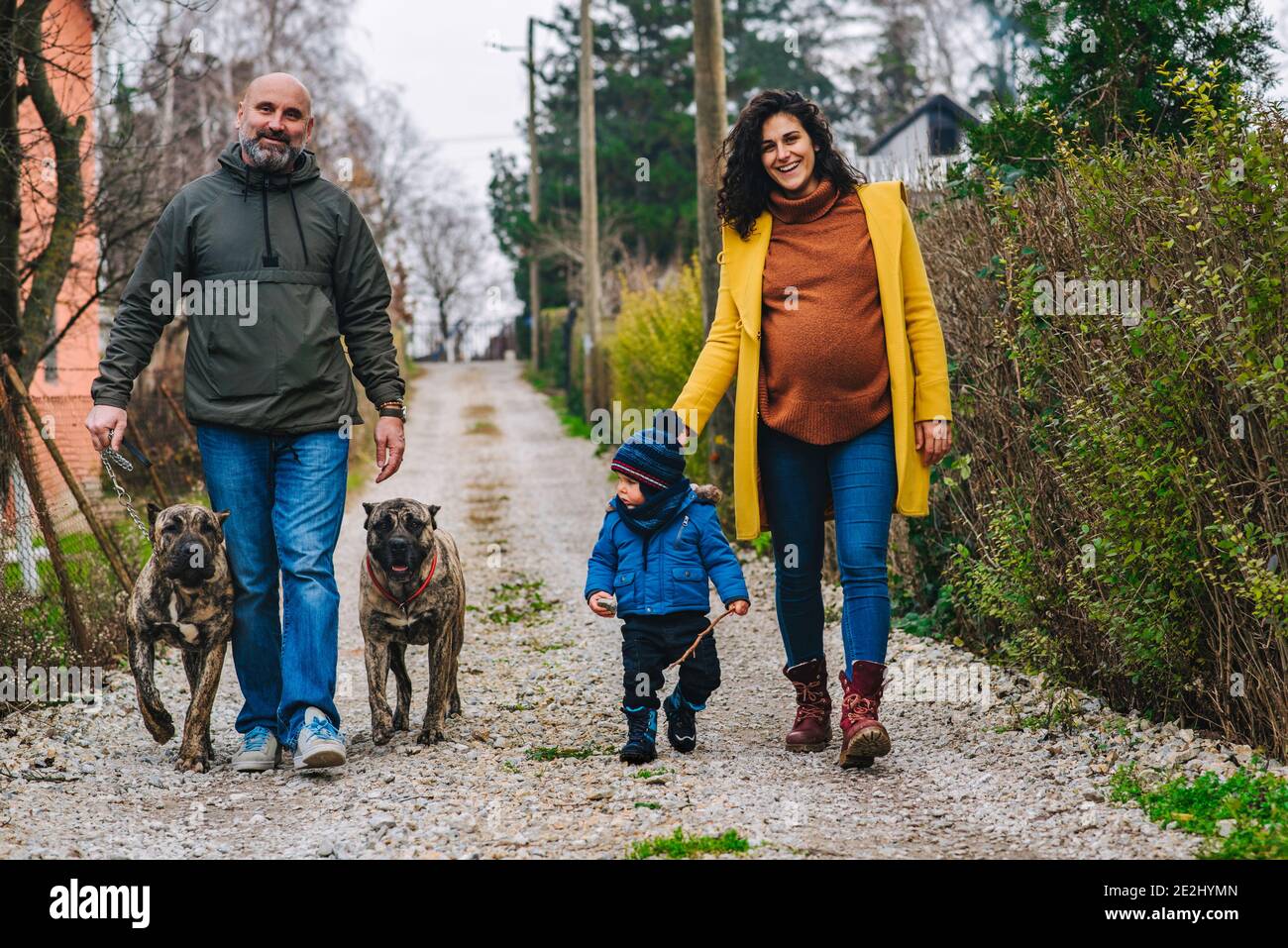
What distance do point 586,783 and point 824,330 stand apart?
1797 mm

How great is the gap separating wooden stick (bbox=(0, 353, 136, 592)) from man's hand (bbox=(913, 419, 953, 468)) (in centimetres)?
465

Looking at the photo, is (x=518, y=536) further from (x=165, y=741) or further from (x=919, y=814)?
(x=919, y=814)

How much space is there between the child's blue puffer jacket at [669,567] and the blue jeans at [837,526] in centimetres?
22

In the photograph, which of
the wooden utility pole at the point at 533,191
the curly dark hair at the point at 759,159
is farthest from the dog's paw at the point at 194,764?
the wooden utility pole at the point at 533,191

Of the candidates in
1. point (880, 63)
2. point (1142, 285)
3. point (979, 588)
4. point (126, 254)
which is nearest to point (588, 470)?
point (126, 254)

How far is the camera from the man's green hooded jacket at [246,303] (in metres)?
5.01

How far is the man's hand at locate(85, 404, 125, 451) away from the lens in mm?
4805

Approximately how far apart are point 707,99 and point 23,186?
5369 millimetres

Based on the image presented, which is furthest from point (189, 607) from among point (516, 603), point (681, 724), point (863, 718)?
point (516, 603)

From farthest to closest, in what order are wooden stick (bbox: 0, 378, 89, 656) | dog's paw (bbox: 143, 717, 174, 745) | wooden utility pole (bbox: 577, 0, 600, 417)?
wooden utility pole (bbox: 577, 0, 600, 417) → wooden stick (bbox: 0, 378, 89, 656) → dog's paw (bbox: 143, 717, 174, 745)

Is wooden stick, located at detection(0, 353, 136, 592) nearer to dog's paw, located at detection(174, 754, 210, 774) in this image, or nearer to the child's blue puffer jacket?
dog's paw, located at detection(174, 754, 210, 774)

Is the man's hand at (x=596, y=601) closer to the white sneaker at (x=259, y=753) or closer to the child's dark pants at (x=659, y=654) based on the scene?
the child's dark pants at (x=659, y=654)

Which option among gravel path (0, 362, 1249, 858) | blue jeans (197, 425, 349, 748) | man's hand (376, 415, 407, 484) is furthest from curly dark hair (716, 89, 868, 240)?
gravel path (0, 362, 1249, 858)
